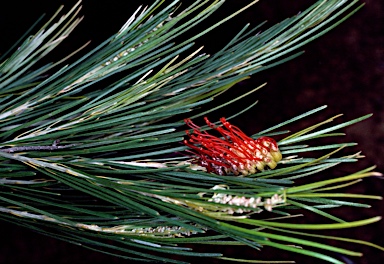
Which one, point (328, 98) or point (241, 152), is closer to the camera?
point (241, 152)

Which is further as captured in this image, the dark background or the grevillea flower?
A: the dark background

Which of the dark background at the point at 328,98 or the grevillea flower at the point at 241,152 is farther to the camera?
the dark background at the point at 328,98

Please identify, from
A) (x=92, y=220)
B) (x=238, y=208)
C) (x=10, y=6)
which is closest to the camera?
(x=238, y=208)

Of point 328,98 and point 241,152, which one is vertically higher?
point 328,98

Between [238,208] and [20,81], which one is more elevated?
[20,81]

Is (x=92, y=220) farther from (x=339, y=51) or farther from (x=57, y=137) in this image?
(x=339, y=51)

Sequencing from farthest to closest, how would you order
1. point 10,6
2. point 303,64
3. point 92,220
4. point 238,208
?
1. point 303,64
2. point 10,6
3. point 92,220
4. point 238,208

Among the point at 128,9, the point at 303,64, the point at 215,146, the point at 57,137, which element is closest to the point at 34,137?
the point at 57,137

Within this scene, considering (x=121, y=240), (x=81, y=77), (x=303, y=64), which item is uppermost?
(x=303, y=64)

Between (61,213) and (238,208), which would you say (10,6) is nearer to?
(61,213)

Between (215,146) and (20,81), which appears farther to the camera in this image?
(20,81)
